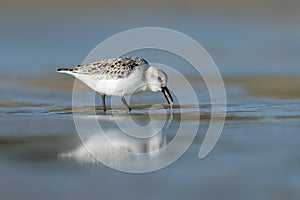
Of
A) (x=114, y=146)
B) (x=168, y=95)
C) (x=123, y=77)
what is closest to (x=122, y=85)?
(x=123, y=77)

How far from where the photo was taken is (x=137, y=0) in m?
23.1

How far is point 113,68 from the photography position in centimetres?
1080

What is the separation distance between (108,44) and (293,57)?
3.92m

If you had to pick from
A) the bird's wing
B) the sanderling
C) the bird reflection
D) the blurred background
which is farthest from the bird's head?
Answer: the bird reflection

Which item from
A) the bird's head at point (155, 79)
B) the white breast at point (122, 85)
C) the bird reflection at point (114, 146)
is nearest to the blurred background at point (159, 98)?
the bird reflection at point (114, 146)

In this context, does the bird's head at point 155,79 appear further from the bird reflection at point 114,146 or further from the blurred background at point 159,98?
the bird reflection at point 114,146

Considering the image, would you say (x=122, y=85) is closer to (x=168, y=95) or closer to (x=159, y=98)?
(x=168, y=95)

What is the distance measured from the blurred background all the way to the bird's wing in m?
0.65

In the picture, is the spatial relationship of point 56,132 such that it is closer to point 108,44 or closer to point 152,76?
point 152,76

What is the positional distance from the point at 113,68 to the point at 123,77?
0.71 feet

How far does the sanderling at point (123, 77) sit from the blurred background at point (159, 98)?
0.58m

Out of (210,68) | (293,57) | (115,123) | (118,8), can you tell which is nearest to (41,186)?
(115,123)

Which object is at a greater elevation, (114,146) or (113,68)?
(113,68)

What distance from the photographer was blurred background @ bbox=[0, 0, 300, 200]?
6.41 meters
